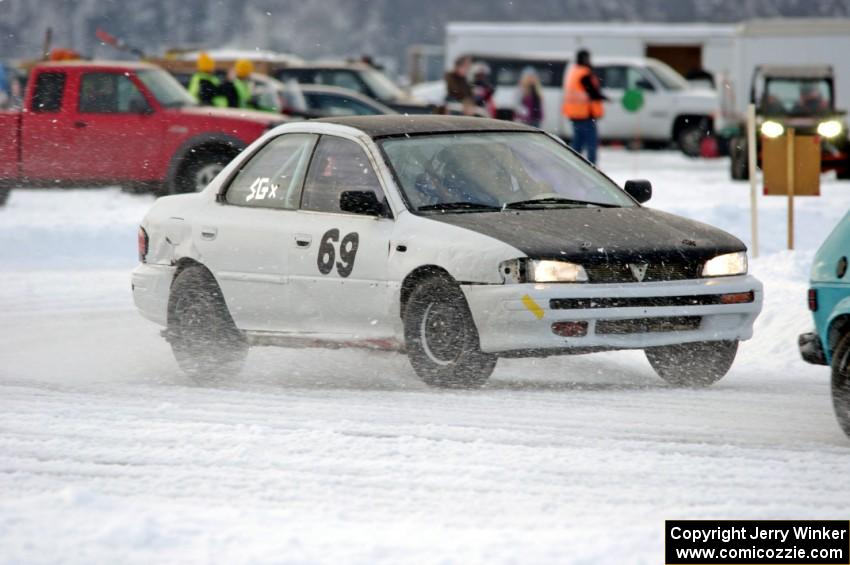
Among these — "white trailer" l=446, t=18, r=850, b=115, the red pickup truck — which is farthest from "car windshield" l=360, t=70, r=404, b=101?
the red pickup truck

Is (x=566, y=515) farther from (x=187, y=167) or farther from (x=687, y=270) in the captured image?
(x=187, y=167)

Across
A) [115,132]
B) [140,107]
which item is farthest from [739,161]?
[115,132]

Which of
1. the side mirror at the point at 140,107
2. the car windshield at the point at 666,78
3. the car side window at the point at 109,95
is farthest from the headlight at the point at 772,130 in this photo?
the car windshield at the point at 666,78

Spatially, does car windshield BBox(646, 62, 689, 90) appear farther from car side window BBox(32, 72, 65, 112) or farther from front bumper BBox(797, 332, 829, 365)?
front bumper BBox(797, 332, 829, 365)

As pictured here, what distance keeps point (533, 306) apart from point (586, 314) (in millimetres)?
258

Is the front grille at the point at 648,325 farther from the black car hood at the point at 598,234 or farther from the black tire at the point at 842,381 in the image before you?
the black tire at the point at 842,381

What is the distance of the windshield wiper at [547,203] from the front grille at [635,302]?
0.87 meters

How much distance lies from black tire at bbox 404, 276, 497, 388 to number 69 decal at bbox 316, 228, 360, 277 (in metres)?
0.48

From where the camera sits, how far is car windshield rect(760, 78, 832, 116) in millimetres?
26766

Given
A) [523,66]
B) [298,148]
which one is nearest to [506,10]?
[523,66]

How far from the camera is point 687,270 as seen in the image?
28.5ft

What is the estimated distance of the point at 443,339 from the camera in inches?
341

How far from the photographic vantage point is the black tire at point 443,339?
8.59m

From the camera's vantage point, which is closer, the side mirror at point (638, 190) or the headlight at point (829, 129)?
the side mirror at point (638, 190)
